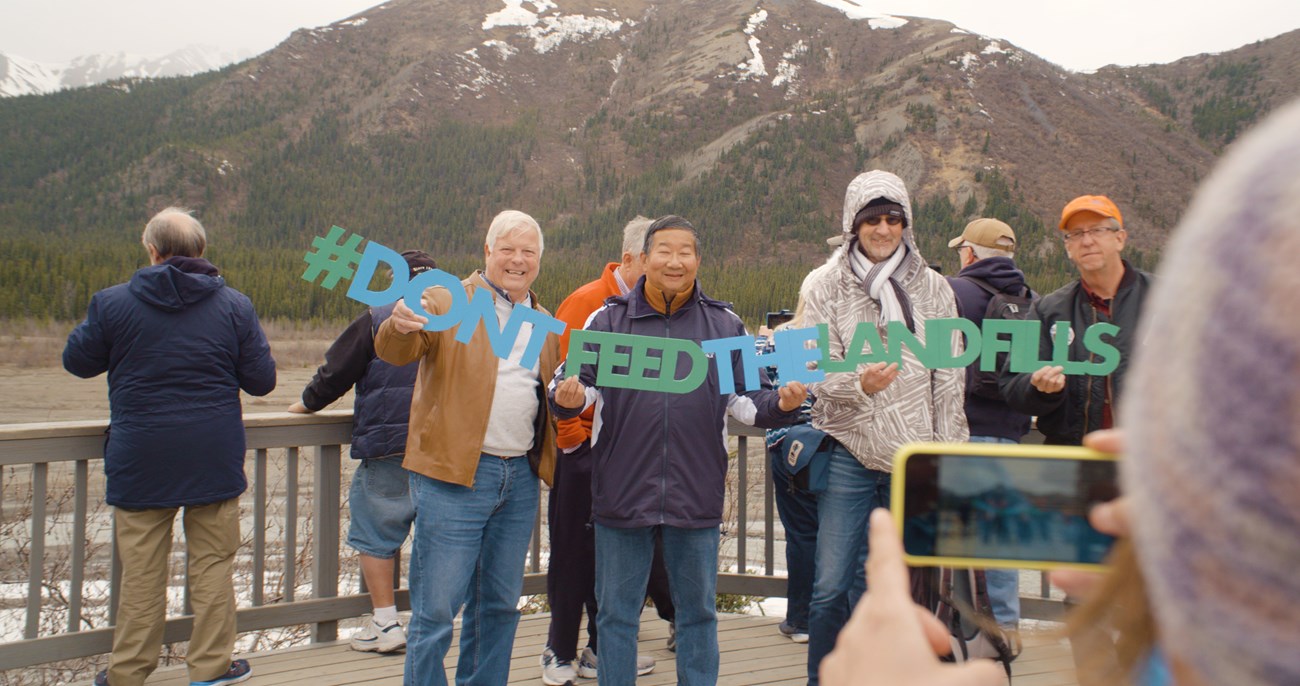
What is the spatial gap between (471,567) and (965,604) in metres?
2.00

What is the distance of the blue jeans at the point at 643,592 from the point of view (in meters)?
2.90

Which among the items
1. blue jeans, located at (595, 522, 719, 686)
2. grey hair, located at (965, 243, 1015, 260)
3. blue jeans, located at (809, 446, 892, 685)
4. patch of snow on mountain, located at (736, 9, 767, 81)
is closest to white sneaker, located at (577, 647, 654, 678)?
blue jeans, located at (595, 522, 719, 686)

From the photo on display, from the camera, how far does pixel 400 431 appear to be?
12.2 ft

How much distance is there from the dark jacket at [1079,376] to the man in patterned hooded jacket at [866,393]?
0.26m

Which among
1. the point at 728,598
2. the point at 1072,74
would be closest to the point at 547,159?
the point at 1072,74

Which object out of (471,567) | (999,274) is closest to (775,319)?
(999,274)

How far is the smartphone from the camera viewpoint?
28.8 inches

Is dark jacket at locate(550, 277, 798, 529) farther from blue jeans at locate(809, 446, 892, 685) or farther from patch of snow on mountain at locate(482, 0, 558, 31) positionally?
patch of snow on mountain at locate(482, 0, 558, 31)

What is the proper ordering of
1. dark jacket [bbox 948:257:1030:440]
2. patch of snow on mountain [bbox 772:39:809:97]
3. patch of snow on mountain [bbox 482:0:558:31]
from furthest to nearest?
patch of snow on mountain [bbox 482:0:558:31] → patch of snow on mountain [bbox 772:39:809:97] → dark jacket [bbox 948:257:1030:440]

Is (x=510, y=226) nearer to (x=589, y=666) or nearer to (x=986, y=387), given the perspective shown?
(x=589, y=666)

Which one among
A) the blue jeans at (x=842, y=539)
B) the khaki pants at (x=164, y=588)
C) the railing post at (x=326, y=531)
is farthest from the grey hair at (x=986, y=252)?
the khaki pants at (x=164, y=588)

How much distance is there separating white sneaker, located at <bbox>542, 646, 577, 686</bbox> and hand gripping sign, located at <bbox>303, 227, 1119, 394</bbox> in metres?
1.28

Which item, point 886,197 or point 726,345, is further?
point 886,197

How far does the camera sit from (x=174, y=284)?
3.16 m
